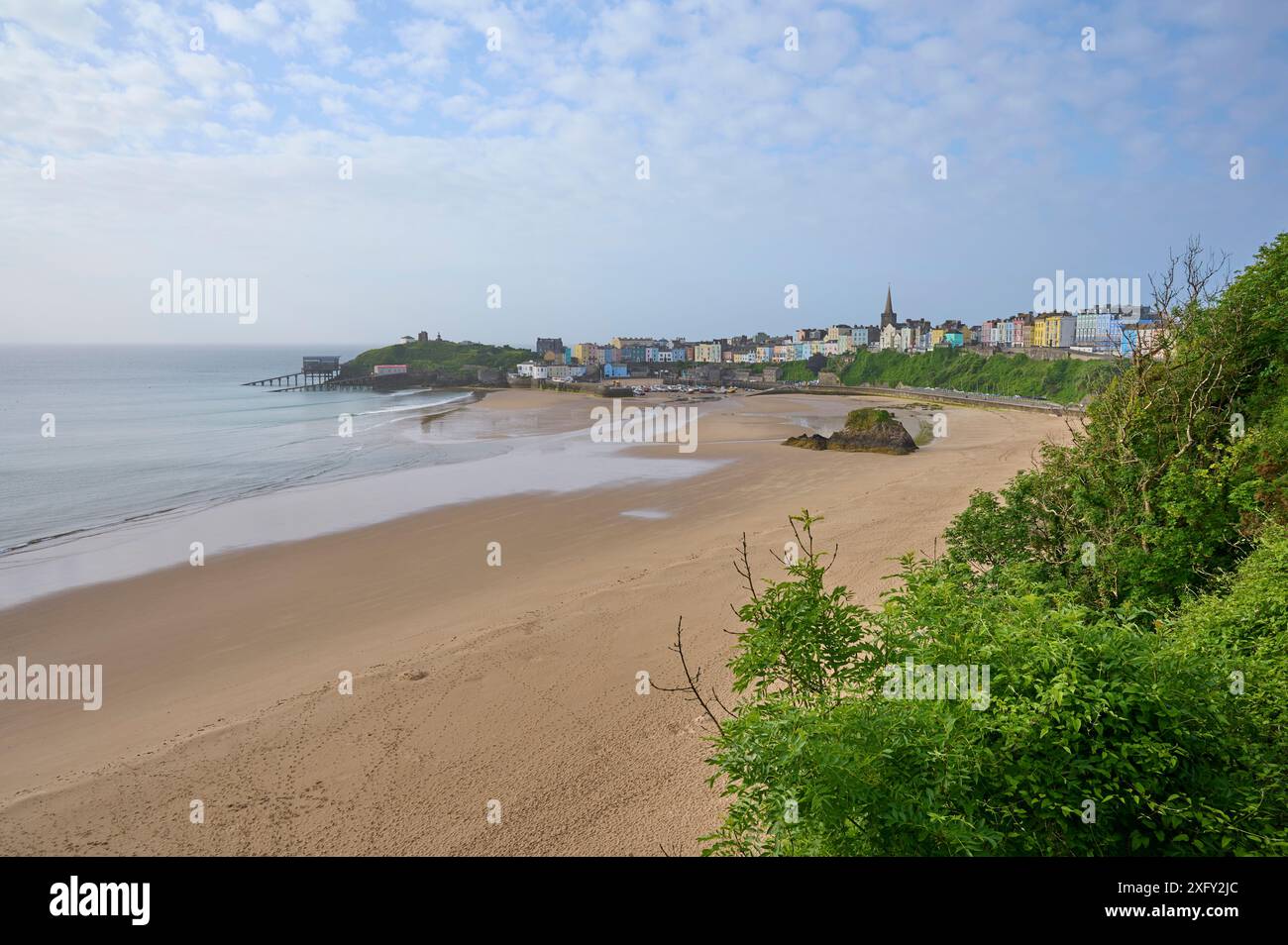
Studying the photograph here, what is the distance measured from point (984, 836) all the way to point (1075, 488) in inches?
331

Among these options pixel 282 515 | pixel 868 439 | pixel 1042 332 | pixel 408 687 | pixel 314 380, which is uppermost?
pixel 1042 332

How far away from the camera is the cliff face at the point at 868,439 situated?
3975cm

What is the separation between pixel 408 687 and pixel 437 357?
133461 millimetres

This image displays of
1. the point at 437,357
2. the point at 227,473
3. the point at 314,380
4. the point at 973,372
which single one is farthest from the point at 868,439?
the point at 437,357

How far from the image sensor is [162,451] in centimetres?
4000

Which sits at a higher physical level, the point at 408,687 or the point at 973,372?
the point at 973,372

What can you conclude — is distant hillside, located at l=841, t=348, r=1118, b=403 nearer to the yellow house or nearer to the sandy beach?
the yellow house

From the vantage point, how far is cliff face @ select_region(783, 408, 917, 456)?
39.8 metres

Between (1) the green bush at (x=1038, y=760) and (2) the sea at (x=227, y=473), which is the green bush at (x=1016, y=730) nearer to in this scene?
(1) the green bush at (x=1038, y=760)
